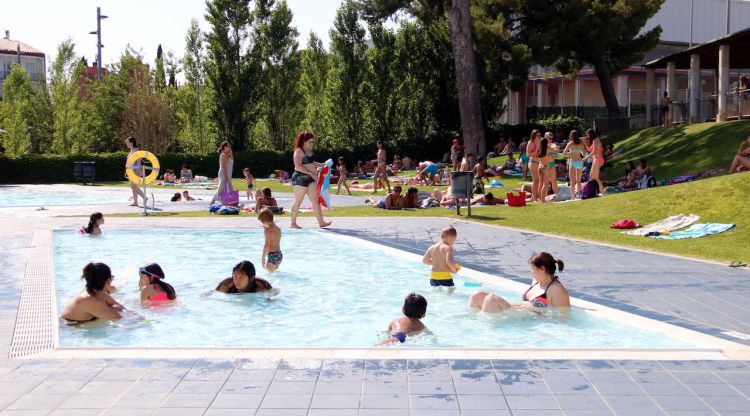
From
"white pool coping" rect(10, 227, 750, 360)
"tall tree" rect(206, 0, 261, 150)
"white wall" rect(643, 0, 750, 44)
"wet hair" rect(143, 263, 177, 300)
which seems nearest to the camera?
"white pool coping" rect(10, 227, 750, 360)

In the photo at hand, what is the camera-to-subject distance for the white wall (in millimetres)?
50706

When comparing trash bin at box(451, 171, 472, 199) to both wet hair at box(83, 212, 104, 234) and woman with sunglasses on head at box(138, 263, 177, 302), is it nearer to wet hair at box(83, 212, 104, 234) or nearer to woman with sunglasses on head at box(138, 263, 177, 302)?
wet hair at box(83, 212, 104, 234)

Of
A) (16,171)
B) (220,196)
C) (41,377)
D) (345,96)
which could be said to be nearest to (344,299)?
(41,377)

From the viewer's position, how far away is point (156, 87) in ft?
151

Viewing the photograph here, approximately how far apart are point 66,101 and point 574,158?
110 feet

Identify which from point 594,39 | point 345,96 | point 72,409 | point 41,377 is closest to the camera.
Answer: point 72,409

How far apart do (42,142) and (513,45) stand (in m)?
26.9

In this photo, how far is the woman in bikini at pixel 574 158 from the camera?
63.0 ft

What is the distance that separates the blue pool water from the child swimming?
1560cm

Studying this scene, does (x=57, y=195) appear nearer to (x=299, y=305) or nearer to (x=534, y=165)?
(x=534, y=165)

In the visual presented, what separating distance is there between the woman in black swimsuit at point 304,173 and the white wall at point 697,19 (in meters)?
41.1

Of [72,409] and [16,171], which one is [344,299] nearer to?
[72,409]

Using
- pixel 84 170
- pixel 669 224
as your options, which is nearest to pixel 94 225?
pixel 669 224

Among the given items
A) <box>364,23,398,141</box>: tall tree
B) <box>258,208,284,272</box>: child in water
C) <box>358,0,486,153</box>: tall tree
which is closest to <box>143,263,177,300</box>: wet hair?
<box>258,208,284,272</box>: child in water
